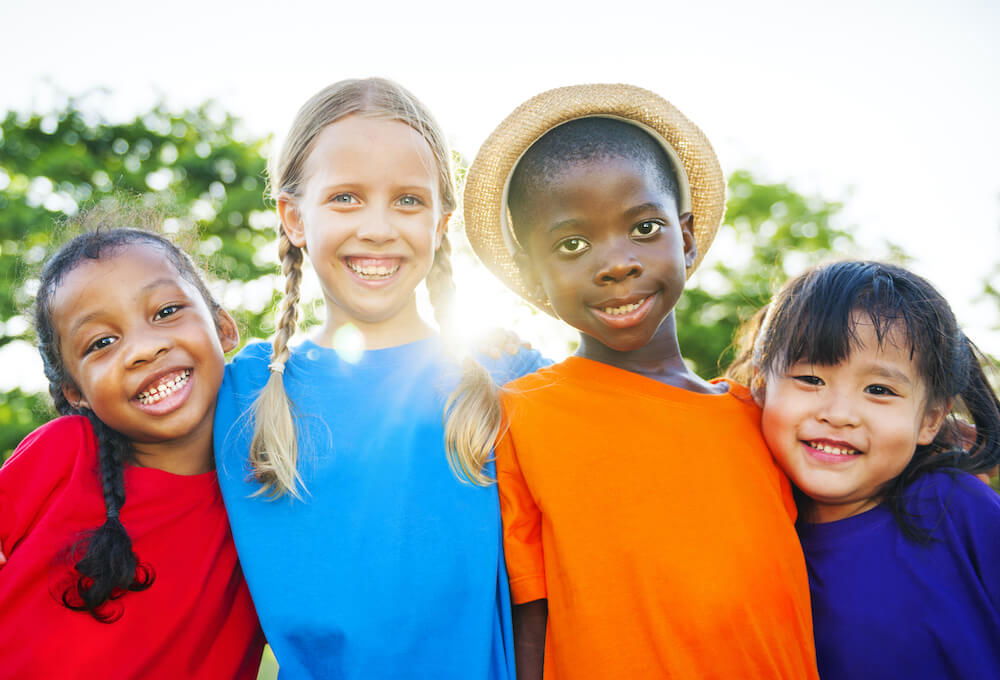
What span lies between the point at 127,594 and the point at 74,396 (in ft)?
2.08

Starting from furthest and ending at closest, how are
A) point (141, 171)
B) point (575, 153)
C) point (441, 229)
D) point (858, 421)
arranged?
point (141, 171) < point (441, 229) < point (575, 153) < point (858, 421)

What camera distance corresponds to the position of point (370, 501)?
74.7 inches

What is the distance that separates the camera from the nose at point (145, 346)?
1.94m

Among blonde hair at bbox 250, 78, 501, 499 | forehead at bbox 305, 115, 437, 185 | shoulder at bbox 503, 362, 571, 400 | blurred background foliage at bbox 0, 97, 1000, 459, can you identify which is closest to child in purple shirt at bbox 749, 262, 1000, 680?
shoulder at bbox 503, 362, 571, 400

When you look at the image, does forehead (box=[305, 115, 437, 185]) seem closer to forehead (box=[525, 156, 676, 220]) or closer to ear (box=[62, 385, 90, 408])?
forehead (box=[525, 156, 676, 220])

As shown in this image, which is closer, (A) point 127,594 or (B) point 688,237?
(A) point 127,594

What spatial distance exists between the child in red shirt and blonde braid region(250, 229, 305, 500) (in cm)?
18

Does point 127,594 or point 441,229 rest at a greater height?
point 441,229

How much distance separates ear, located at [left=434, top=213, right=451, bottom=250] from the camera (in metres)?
2.33

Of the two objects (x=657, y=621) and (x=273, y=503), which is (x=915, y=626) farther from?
(x=273, y=503)

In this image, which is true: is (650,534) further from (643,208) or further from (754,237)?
(754,237)

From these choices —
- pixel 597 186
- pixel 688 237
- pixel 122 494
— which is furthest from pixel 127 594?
pixel 688 237

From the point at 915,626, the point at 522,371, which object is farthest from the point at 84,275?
the point at 915,626

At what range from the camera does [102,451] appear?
1.93 metres
